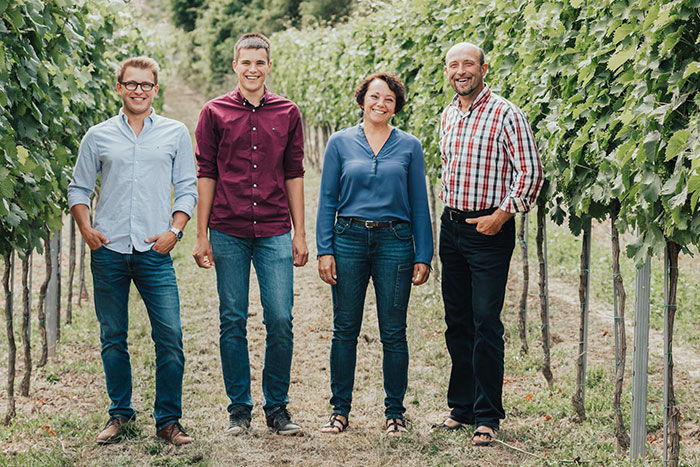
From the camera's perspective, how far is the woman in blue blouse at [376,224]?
4133 mm

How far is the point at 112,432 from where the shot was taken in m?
4.12

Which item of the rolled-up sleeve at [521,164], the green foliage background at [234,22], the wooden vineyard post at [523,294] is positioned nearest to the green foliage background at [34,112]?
the rolled-up sleeve at [521,164]

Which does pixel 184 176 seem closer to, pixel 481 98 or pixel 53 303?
pixel 481 98

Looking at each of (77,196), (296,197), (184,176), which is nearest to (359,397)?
(296,197)

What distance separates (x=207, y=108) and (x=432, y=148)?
9.93ft

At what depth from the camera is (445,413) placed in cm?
481

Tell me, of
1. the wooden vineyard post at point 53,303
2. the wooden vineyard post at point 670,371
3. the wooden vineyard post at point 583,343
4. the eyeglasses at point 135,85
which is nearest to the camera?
the wooden vineyard post at point 670,371

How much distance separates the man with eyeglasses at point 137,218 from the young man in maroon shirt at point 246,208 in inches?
6.3

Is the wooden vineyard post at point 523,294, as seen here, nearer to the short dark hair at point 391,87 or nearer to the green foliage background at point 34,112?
the short dark hair at point 391,87

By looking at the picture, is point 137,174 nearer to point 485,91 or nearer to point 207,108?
point 207,108

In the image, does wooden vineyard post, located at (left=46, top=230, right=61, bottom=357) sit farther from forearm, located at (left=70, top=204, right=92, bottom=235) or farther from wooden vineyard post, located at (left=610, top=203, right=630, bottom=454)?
wooden vineyard post, located at (left=610, top=203, right=630, bottom=454)

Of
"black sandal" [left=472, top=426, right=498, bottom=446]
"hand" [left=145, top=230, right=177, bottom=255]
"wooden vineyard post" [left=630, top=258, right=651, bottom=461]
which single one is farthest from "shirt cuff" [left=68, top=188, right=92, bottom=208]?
"wooden vineyard post" [left=630, top=258, right=651, bottom=461]

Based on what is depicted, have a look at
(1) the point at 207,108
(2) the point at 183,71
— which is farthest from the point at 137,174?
(2) the point at 183,71

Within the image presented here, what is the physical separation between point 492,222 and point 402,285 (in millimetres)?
622
